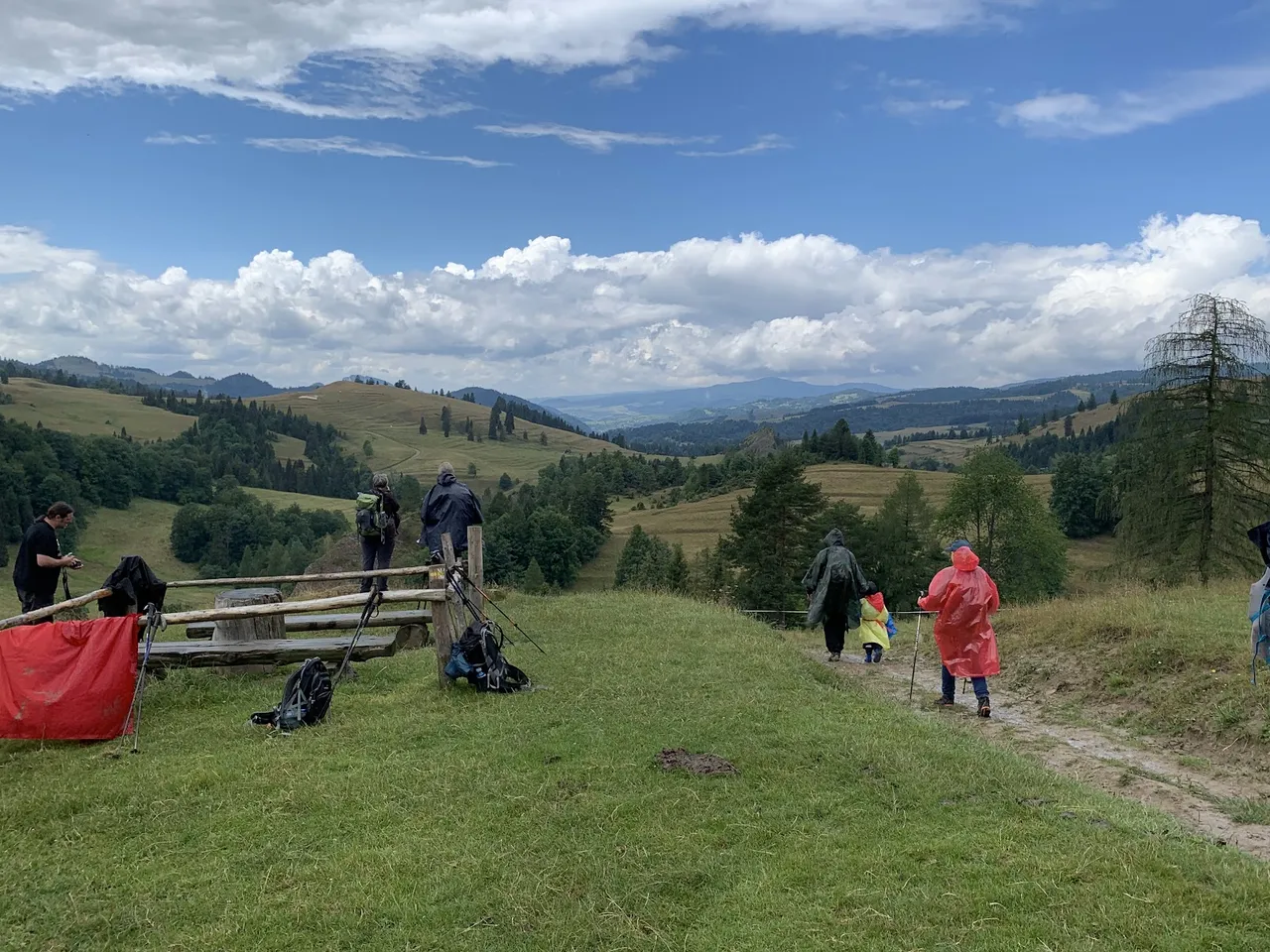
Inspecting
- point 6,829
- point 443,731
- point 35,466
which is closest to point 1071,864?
point 443,731

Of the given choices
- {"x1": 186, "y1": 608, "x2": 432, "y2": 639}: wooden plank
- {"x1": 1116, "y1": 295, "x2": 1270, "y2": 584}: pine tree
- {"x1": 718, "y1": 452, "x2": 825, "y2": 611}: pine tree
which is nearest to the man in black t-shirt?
{"x1": 186, "y1": 608, "x2": 432, "y2": 639}: wooden plank

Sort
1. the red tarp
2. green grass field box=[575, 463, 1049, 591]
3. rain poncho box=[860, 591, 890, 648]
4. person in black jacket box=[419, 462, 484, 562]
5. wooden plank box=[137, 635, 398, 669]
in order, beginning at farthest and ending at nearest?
green grass field box=[575, 463, 1049, 591], rain poncho box=[860, 591, 890, 648], person in black jacket box=[419, 462, 484, 562], wooden plank box=[137, 635, 398, 669], the red tarp

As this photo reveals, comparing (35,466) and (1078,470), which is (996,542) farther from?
(35,466)

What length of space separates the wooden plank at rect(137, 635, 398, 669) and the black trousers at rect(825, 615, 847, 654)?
7.97 meters

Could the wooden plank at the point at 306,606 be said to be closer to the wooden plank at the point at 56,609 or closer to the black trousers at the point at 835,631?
the wooden plank at the point at 56,609

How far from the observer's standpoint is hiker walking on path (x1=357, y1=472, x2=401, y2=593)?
1489 cm

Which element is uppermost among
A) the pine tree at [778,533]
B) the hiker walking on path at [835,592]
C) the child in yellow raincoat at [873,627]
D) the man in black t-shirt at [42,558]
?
the man in black t-shirt at [42,558]

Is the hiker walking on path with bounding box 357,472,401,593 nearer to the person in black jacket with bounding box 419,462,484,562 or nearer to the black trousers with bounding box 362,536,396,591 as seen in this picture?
the black trousers with bounding box 362,536,396,591

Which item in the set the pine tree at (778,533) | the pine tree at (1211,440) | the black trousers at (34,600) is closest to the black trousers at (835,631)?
the black trousers at (34,600)

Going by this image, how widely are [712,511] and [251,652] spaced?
106228 mm

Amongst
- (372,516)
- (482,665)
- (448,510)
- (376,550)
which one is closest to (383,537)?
(376,550)

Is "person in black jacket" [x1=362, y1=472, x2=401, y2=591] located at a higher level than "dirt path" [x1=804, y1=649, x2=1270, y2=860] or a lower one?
higher

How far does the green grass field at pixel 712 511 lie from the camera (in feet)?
315

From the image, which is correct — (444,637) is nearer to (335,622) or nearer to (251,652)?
(335,622)
